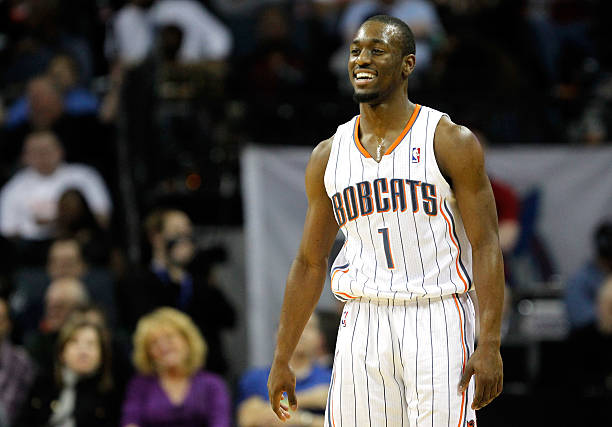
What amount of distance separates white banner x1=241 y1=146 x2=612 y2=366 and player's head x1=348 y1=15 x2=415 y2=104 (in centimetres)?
419

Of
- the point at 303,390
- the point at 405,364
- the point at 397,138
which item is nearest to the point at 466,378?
the point at 405,364

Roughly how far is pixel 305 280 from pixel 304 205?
390 cm

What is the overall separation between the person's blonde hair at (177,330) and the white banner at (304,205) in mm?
1112

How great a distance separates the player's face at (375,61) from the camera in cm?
395

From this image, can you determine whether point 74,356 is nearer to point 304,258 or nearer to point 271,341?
point 271,341

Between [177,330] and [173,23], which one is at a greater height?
[173,23]

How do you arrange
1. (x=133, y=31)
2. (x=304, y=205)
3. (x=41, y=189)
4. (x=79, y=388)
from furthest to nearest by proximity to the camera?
(x=133, y=31), (x=41, y=189), (x=304, y=205), (x=79, y=388)

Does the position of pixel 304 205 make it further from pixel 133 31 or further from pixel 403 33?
pixel 403 33

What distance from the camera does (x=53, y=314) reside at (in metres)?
7.75

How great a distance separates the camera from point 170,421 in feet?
22.2

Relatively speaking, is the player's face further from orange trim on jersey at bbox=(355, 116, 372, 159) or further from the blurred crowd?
the blurred crowd

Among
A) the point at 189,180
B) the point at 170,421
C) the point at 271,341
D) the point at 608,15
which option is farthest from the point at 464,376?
the point at 608,15

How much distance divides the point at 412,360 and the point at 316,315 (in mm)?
3366

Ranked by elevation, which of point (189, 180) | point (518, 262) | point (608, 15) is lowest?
point (518, 262)
